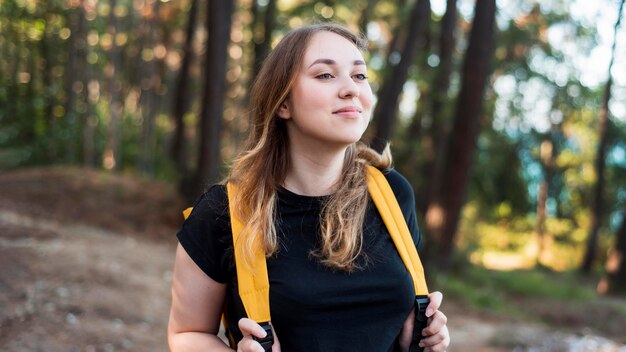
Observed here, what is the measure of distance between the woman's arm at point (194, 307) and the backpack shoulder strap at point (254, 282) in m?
0.17

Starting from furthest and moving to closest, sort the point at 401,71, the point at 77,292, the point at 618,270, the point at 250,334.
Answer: the point at 618,270, the point at 401,71, the point at 77,292, the point at 250,334

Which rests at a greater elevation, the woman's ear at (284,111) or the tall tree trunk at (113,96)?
the woman's ear at (284,111)

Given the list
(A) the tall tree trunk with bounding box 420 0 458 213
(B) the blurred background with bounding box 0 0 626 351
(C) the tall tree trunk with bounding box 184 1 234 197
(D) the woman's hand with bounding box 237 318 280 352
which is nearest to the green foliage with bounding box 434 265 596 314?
(B) the blurred background with bounding box 0 0 626 351

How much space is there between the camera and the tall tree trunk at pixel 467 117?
12.2 metres

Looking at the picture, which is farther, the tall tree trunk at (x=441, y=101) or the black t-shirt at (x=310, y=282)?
the tall tree trunk at (x=441, y=101)

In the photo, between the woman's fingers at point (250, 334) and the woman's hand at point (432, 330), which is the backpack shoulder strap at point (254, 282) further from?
the woman's hand at point (432, 330)

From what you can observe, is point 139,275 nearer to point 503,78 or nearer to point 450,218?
point 450,218

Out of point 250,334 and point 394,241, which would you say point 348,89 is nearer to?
point 394,241

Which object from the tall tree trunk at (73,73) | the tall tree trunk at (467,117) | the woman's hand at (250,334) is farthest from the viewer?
the tall tree trunk at (73,73)

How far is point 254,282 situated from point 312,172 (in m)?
0.44

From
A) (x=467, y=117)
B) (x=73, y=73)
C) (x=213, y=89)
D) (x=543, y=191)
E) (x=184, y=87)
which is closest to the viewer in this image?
(x=213, y=89)

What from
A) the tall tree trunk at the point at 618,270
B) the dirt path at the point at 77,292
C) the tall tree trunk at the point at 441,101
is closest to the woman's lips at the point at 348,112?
the dirt path at the point at 77,292

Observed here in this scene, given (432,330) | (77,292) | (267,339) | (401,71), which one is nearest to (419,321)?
(432,330)

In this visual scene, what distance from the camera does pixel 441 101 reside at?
1496 cm
